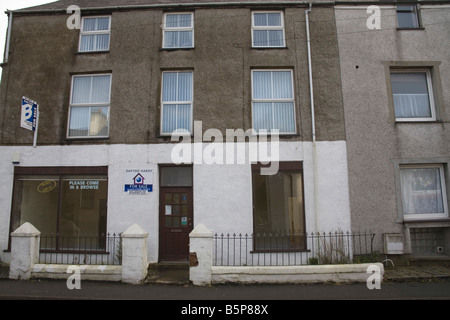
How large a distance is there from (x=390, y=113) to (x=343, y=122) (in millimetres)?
1463

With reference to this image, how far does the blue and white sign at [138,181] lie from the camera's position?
8.85m

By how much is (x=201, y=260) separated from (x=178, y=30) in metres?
7.37

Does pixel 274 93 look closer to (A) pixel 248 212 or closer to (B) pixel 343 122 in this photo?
(B) pixel 343 122

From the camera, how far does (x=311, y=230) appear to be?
8656 mm

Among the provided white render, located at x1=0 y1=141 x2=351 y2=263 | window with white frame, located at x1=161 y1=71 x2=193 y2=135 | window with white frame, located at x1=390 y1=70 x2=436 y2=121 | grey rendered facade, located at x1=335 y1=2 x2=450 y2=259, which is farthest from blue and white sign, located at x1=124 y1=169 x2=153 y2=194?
window with white frame, located at x1=390 y1=70 x2=436 y2=121

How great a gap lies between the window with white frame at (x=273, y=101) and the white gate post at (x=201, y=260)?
12.9 feet

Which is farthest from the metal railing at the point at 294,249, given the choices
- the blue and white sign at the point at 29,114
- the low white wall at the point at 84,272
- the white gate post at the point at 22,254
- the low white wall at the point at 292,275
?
the blue and white sign at the point at 29,114

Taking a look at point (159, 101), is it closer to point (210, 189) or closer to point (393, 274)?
point (210, 189)

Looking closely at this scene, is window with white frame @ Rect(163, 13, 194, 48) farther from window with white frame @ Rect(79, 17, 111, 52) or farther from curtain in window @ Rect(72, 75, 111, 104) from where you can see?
curtain in window @ Rect(72, 75, 111, 104)

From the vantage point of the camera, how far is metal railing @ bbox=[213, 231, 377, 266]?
27.5ft

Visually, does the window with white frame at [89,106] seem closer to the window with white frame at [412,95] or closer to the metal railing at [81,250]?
the metal railing at [81,250]

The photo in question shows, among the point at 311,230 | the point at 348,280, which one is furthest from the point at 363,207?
the point at 348,280

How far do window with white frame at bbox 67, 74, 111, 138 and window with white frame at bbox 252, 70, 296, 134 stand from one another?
478 centimetres

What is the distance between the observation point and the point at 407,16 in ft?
32.6
